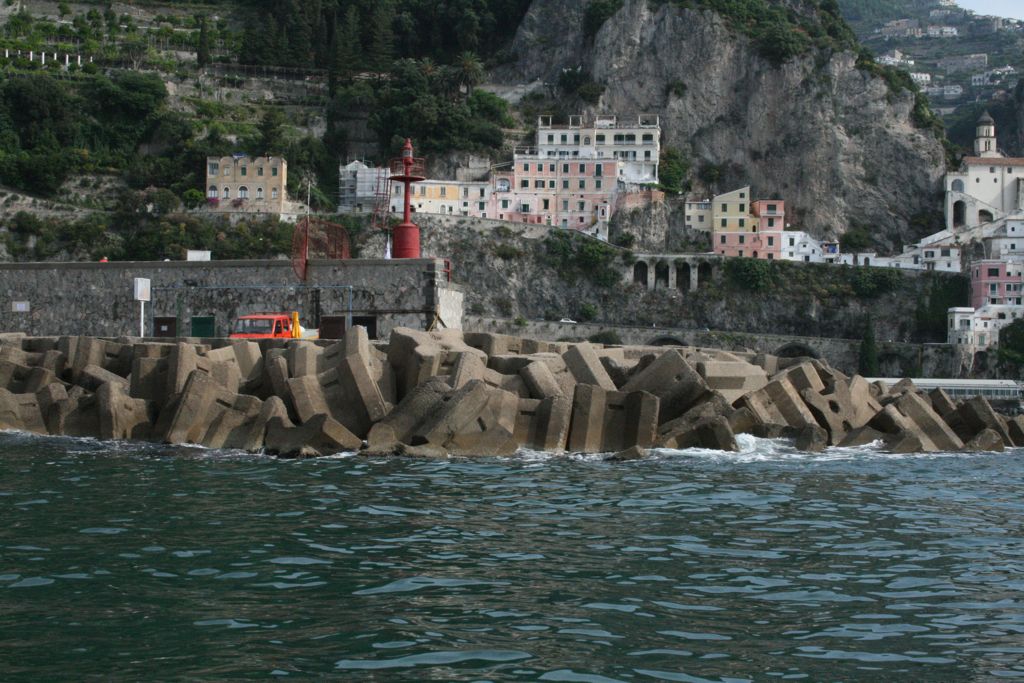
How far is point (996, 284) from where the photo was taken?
249 ft

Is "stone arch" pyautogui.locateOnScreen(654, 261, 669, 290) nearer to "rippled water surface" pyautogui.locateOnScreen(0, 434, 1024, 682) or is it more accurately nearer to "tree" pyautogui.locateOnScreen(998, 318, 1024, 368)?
"tree" pyautogui.locateOnScreen(998, 318, 1024, 368)

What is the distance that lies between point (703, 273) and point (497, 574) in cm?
6746

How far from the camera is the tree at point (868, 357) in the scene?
67938mm

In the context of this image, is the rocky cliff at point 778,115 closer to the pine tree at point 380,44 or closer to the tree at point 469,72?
the tree at point 469,72

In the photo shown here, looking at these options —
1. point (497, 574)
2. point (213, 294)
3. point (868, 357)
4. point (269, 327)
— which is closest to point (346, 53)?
point (868, 357)

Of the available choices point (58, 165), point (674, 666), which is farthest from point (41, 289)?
point (58, 165)

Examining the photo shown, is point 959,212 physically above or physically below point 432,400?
above

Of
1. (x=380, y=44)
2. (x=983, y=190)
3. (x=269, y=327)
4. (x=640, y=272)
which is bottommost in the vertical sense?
(x=269, y=327)

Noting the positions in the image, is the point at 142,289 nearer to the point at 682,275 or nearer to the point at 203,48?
the point at 682,275

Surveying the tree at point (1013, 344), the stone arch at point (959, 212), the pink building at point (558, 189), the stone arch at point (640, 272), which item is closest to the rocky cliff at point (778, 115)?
the stone arch at point (959, 212)

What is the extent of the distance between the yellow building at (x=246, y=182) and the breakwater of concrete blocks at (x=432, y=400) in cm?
5602

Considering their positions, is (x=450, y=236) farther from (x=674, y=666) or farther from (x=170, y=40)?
(x=674, y=666)

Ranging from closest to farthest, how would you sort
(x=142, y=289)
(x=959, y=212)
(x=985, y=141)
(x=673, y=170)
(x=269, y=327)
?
(x=269, y=327) < (x=142, y=289) < (x=959, y=212) < (x=673, y=170) < (x=985, y=141)

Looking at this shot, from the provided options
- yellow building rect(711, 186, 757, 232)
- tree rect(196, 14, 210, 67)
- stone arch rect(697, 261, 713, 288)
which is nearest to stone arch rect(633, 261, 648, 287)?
stone arch rect(697, 261, 713, 288)
